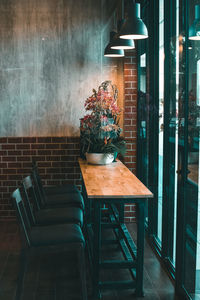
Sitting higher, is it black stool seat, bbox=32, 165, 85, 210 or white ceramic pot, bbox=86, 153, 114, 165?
white ceramic pot, bbox=86, 153, 114, 165

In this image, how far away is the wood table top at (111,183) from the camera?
288 cm

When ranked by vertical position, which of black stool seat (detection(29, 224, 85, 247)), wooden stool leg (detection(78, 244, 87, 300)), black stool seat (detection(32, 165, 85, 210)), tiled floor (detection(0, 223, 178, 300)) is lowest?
tiled floor (detection(0, 223, 178, 300))

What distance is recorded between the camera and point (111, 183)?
10.6 ft

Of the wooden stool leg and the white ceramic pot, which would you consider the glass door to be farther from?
the white ceramic pot

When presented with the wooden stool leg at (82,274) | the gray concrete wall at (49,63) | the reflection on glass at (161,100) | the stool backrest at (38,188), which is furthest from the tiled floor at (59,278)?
the gray concrete wall at (49,63)

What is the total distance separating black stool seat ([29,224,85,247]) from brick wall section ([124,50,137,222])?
2.02 metres

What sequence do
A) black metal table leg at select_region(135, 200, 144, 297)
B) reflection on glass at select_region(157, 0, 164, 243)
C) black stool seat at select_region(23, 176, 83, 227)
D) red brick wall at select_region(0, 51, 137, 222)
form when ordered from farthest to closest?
red brick wall at select_region(0, 51, 137, 222) → reflection on glass at select_region(157, 0, 164, 243) → black stool seat at select_region(23, 176, 83, 227) → black metal table leg at select_region(135, 200, 144, 297)

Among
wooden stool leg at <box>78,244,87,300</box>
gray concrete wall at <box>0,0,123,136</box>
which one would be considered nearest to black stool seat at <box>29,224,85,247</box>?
wooden stool leg at <box>78,244,87,300</box>

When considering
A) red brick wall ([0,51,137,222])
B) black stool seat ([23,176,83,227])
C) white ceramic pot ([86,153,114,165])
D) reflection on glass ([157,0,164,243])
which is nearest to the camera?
black stool seat ([23,176,83,227])

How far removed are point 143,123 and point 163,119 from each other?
93 centimetres

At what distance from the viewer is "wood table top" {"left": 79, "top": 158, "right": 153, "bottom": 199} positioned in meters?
2.88

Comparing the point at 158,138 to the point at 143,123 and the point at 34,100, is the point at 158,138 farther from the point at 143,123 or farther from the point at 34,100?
the point at 34,100

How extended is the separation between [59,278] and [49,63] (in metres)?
2.78

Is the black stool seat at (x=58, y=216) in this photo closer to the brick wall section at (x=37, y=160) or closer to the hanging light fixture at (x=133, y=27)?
the brick wall section at (x=37, y=160)
